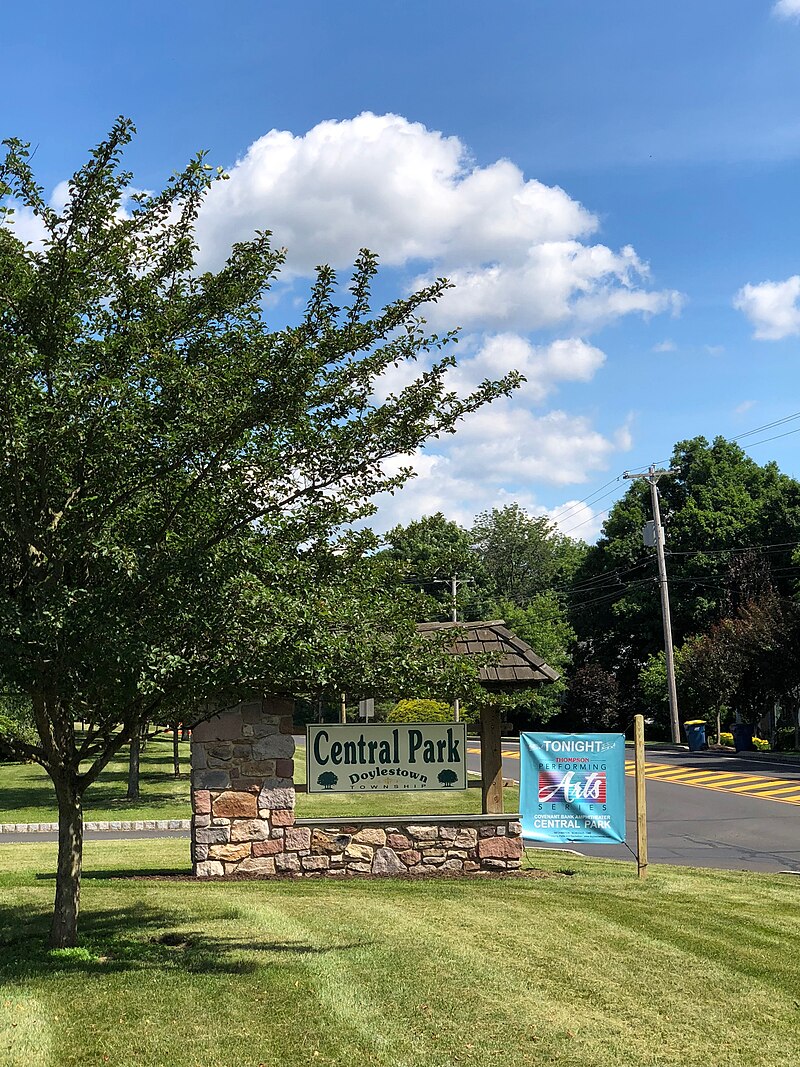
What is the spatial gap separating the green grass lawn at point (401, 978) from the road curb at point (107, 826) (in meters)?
7.33

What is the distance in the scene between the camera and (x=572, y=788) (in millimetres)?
12016

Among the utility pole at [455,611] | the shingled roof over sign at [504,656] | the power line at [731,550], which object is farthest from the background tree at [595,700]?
the shingled roof over sign at [504,656]

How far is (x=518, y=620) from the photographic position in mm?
49625

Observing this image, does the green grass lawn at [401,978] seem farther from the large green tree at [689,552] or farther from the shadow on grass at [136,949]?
the large green tree at [689,552]

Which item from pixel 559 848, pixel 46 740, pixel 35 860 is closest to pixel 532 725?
pixel 559 848

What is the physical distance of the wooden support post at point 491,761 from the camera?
12.2 metres

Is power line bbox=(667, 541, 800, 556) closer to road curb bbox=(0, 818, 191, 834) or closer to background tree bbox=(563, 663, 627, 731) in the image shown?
background tree bbox=(563, 663, 627, 731)

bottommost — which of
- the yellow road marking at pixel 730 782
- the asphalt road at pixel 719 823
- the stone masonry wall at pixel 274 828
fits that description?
the yellow road marking at pixel 730 782

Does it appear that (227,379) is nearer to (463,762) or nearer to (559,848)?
A: (463,762)

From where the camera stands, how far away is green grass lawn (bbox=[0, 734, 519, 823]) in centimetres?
1953

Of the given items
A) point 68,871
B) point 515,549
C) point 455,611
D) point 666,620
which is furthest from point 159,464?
point 515,549

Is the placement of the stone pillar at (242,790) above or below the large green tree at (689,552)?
below

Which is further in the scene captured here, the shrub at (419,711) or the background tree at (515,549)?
the background tree at (515,549)

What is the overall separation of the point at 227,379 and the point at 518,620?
4408 cm
